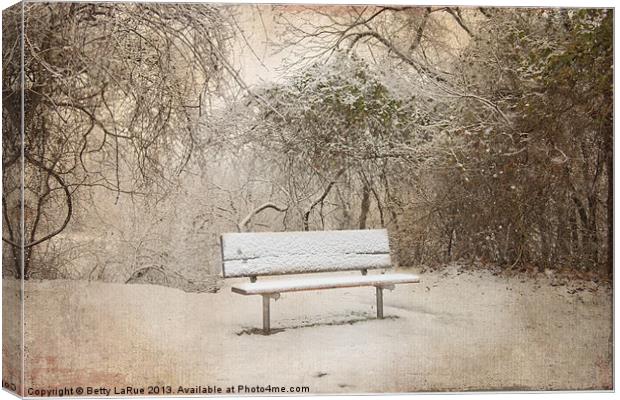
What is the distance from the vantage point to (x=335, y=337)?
7098mm

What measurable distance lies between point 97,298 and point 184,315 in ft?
2.08

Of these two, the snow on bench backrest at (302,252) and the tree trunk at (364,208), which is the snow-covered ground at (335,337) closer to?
the snow on bench backrest at (302,252)

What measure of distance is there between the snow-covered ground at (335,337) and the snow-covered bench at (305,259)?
0.12m

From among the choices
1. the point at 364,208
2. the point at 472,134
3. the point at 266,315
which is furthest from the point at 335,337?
the point at 472,134

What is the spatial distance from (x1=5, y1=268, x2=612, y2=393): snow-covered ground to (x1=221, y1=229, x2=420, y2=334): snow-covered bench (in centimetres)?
12

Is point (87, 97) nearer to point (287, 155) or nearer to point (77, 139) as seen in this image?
point (77, 139)

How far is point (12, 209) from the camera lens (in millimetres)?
6934

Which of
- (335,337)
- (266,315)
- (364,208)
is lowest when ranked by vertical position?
(335,337)

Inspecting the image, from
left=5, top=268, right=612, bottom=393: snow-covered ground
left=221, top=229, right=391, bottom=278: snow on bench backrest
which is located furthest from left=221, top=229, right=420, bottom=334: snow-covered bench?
left=5, top=268, right=612, bottom=393: snow-covered ground
